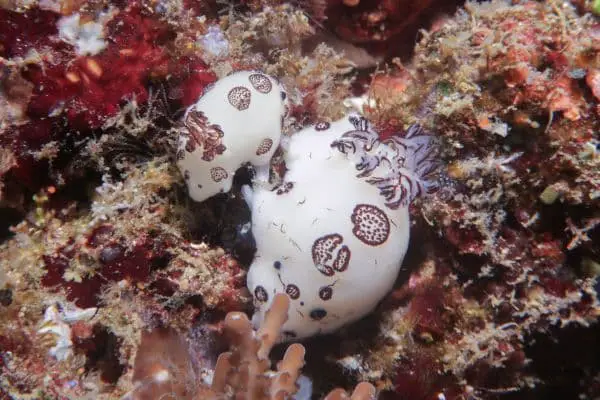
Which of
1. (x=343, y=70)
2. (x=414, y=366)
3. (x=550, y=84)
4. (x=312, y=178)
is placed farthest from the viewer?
(x=343, y=70)

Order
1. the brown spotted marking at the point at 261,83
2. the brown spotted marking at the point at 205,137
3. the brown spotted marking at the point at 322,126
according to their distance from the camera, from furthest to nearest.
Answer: the brown spotted marking at the point at 322,126 → the brown spotted marking at the point at 261,83 → the brown spotted marking at the point at 205,137

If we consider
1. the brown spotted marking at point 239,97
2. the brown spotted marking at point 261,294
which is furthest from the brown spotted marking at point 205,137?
the brown spotted marking at point 261,294

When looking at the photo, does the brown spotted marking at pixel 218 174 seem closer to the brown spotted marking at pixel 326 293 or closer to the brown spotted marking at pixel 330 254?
the brown spotted marking at pixel 330 254

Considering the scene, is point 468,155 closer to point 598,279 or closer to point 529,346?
point 598,279

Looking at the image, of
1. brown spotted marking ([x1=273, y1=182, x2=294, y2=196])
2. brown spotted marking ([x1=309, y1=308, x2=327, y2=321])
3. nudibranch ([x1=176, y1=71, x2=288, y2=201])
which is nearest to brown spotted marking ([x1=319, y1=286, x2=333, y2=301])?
brown spotted marking ([x1=309, y1=308, x2=327, y2=321])

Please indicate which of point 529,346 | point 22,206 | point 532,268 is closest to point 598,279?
point 532,268

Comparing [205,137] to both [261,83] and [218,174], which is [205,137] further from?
[261,83]

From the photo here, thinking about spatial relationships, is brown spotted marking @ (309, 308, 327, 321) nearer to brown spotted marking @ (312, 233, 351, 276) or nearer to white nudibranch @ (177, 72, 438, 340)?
white nudibranch @ (177, 72, 438, 340)

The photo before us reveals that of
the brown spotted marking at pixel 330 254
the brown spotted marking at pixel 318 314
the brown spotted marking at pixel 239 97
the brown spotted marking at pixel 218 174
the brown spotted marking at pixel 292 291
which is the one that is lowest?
the brown spotted marking at pixel 318 314
